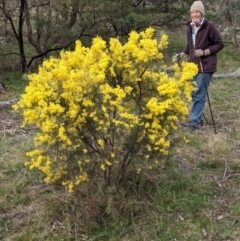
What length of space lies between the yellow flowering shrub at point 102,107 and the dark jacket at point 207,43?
2176 mm

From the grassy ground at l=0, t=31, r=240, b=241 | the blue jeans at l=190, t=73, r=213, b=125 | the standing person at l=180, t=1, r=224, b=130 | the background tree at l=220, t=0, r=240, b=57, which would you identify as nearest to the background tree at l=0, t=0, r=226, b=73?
the background tree at l=220, t=0, r=240, b=57

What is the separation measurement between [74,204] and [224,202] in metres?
1.35

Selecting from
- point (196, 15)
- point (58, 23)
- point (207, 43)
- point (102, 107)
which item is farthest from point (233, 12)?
point (102, 107)

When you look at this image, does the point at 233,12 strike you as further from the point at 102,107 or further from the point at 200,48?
the point at 102,107

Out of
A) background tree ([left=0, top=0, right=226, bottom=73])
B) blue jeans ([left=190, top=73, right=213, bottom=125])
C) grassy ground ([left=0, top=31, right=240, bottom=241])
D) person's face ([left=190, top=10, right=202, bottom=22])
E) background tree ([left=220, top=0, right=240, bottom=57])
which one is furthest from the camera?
background tree ([left=220, top=0, right=240, bottom=57])

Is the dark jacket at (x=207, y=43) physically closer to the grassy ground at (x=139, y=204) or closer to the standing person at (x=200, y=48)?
the standing person at (x=200, y=48)

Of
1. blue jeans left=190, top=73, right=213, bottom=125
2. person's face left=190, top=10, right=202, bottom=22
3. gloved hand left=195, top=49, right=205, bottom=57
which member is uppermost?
person's face left=190, top=10, right=202, bottom=22

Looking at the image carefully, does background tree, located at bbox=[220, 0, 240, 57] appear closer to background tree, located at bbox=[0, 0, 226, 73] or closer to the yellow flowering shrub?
background tree, located at bbox=[0, 0, 226, 73]

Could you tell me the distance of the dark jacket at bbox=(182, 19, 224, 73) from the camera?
19.3 ft

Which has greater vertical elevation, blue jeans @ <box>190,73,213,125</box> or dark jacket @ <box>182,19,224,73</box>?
dark jacket @ <box>182,19,224,73</box>

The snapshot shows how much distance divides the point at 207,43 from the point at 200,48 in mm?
110

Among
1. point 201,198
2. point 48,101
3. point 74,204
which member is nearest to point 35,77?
point 48,101

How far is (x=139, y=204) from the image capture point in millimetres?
4031

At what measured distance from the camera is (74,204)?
3977 mm
